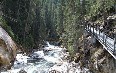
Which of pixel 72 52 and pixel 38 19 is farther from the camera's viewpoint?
pixel 38 19

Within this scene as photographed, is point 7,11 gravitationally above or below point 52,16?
above

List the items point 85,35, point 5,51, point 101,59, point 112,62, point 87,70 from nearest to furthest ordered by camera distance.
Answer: point 5,51 → point 112,62 → point 101,59 → point 87,70 → point 85,35

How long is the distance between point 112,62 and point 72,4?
19.5 metres

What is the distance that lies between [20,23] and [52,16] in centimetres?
4650

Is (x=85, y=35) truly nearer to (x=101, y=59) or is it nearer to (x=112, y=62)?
(x=101, y=59)

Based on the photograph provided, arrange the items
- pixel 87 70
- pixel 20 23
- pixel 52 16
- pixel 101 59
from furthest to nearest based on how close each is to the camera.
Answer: pixel 52 16 < pixel 20 23 < pixel 87 70 < pixel 101 59

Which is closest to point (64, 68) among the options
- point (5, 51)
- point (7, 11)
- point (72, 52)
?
point (72, 52)

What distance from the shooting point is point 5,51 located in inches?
646

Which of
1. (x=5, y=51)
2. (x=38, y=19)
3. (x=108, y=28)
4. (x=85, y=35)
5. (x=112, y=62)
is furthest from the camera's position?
(x=38, y=19)

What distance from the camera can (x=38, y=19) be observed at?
53.8m

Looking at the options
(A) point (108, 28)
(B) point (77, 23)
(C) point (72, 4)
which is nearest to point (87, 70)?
(A) point (108, 28)

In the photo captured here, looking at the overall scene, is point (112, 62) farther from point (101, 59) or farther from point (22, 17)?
point (22, 17)

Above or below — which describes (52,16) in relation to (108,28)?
below

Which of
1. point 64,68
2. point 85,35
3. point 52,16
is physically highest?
point 85,35
